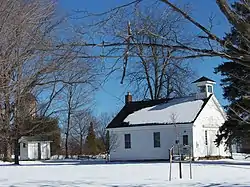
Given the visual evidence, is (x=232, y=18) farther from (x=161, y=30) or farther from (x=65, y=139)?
(x=65, y=139)

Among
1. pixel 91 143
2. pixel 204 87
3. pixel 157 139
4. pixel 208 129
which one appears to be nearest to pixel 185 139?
pixel 157 139

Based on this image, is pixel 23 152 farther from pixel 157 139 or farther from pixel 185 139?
pixel 185 139

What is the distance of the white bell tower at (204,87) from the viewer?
3675 centimetres

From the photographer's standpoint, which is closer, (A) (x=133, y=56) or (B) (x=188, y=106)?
(A) (x=133, y=56)

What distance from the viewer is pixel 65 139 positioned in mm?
51625

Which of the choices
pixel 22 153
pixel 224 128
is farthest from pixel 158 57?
pixel 22 153

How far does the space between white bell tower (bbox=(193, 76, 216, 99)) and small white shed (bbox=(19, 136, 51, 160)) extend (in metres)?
17.3

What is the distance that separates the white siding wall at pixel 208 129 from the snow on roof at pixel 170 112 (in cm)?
73

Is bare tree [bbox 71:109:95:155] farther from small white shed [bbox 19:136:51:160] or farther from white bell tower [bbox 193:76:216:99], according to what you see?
white bell tower [bbox 193:76:216:99]

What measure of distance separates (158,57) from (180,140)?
2910 centimetres

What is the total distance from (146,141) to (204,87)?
6.19 m

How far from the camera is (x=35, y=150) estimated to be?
158 feet

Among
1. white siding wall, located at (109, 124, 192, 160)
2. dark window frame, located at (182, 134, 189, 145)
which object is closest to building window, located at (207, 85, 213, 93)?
white siding wall, located at (109, 124, 192, 160)

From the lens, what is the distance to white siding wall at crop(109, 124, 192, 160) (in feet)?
115
